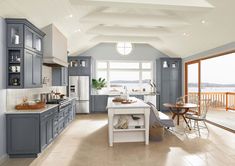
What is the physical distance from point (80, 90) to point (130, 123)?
387 cm

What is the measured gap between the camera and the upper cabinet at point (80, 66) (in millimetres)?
7484

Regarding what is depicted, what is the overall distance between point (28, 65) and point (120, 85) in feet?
17.6

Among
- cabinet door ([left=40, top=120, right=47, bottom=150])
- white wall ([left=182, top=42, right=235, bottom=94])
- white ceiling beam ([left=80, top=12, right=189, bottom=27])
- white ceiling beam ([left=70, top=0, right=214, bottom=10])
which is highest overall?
white ceiling beam ([left=80, top=12, right=189, bottom=27])

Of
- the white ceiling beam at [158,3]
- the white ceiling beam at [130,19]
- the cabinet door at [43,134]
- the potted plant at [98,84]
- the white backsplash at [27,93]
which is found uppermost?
the white ceiling beam at [130,19]

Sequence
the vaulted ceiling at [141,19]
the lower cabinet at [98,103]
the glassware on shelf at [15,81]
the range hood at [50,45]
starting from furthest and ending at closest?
1. the lower cabinet at [98,103]
2. the range hood at [50,45]
3. the vaulted ceiling at [141,19]
4. the glassware on shelf at [15,81]

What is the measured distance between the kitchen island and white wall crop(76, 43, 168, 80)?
4590 mm

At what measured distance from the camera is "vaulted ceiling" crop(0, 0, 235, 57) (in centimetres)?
354

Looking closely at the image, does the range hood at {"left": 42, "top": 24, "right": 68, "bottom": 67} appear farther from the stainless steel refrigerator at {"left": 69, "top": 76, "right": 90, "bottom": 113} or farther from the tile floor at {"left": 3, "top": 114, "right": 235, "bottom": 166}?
the stainless steel refrigerator at {"left": 69, "top": 76, "right": 90, "bottom": 113}

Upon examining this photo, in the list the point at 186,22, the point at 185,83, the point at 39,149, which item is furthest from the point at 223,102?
the point at 39,149

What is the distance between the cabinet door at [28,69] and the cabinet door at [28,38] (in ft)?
0.40

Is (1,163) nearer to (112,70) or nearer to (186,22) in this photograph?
(186,22)

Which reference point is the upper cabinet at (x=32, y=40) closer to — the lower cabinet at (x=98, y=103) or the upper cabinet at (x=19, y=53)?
the upper cabinet at (x=19, y=53)

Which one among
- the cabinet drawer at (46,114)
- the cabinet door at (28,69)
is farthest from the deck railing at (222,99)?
the cabinet door at (28,69)

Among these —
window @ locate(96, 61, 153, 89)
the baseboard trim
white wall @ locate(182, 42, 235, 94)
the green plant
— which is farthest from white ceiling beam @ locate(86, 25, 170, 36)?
the baseboard trim
